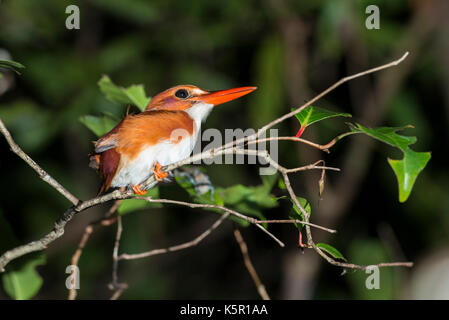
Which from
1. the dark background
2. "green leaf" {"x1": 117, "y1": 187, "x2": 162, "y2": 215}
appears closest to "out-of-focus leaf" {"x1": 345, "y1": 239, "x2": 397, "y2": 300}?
the dark background

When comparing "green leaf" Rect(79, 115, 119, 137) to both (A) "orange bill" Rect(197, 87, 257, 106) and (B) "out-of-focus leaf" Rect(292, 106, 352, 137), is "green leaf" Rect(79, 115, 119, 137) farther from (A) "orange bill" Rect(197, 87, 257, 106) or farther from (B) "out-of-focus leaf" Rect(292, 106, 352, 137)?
(B) "out-of-focus leaf" Rect(292, 106, 352, 137)

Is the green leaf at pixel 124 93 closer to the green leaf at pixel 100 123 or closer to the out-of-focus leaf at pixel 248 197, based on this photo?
the green leaf at pixel 100 123

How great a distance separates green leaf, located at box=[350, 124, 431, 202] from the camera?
1.35m

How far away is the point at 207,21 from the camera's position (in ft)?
14.7

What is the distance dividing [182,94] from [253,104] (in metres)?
1.80

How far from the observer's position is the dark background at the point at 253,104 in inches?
160

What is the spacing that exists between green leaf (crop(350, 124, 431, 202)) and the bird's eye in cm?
99

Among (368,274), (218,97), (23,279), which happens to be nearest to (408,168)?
(218,97)

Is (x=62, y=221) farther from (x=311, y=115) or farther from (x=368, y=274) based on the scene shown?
(x=368, y=274)

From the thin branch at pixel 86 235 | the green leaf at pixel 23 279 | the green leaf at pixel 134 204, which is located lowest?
the green leaf at pixel 23 279

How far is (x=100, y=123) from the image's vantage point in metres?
2.33

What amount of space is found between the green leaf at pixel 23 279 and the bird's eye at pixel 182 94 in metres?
0.89

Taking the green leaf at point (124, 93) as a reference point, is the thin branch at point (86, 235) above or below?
below

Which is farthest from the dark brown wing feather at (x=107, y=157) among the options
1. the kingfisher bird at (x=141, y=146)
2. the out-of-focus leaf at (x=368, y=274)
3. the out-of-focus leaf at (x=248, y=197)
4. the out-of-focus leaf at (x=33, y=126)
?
the out-of-focus leaf at (x=33, y=126)
